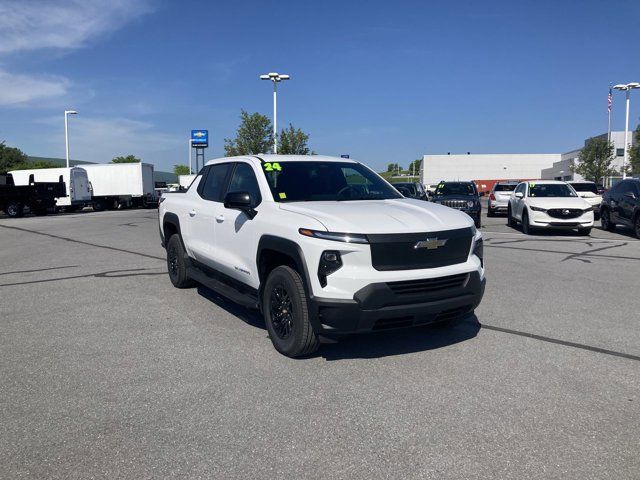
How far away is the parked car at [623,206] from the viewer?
46.3 ft

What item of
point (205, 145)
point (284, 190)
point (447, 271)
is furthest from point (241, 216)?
point (205, 145)

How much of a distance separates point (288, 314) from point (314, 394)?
0.90 metres

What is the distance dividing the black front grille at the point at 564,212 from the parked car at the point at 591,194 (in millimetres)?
5692

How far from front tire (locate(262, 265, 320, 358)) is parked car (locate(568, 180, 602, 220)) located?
18.0 meters

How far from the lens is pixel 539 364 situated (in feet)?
14.6

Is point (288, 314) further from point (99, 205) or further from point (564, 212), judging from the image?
point (99, 205)

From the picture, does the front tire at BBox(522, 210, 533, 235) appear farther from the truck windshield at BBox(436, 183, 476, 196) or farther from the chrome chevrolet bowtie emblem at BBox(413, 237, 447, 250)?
the chrome chevrolet bowtie emblem at BBox(413, 237, 447, 250)

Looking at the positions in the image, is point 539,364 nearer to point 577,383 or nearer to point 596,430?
point 577,383

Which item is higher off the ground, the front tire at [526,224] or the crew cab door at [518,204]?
the crew cab door at [518,204]

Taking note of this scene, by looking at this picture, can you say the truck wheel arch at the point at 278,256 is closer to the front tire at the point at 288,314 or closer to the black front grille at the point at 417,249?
the front tire at the point at 288,314

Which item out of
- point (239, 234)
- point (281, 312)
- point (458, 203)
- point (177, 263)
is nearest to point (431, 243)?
point (281, 312)

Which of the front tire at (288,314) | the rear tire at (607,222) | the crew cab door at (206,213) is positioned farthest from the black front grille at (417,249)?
the rear tire at (607,222)

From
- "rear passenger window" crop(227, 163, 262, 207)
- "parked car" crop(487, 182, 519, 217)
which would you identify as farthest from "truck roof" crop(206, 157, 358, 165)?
"parked car" crop(487, 182, 519, 217)

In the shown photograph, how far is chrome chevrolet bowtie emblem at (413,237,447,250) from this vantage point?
422 cm
